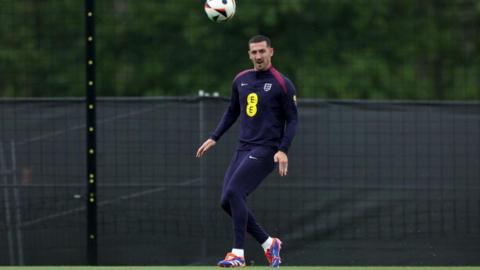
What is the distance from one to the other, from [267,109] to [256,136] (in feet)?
0.83

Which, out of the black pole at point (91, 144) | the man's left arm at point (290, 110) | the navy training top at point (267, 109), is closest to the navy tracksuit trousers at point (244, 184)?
the navy training top at point (267, 109)

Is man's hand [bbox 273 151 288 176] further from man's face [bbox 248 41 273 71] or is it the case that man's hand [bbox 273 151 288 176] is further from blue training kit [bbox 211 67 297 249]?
man's face [bbox 248 41 273 71]

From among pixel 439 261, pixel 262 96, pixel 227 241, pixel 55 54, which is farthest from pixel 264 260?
pixel 55 54

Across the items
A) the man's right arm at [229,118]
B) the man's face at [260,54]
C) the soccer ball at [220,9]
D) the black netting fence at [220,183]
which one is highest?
the soccer ball at [220,9]

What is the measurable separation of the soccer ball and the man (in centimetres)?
57

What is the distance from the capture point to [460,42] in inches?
899

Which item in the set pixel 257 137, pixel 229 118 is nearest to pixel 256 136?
pixel 257 137

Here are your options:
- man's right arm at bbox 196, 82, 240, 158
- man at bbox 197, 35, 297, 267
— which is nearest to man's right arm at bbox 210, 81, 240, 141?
man's right arm at bbox 196, 82, 240, 158

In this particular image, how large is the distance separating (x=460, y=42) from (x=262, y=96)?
1455 cm

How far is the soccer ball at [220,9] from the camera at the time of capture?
31.4 feet

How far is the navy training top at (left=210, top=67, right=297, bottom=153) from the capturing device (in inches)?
358

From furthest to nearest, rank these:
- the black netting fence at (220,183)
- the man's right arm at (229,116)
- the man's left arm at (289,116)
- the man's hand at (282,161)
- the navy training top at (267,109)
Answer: the black netting fence at (220,183), the man's right arm at (229,116), the navy training top at (267,109), the man's left arm at (289,116), the man's hand at (282,161)

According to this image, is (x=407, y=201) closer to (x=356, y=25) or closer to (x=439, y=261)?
(x=439, y=261)

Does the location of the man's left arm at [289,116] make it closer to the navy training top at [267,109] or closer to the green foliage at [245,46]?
the navy training top at [267,109]
